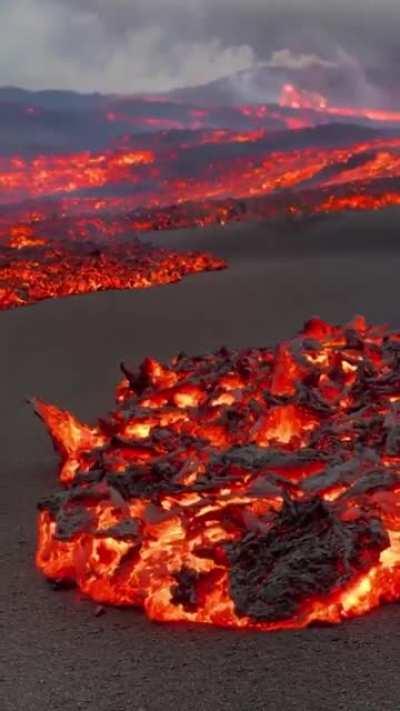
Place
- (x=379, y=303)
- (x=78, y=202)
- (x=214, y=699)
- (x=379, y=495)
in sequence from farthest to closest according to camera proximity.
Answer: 1. (x=78, y=202)
2. (x=379, y=303)
3. (x=379, y=495)
4. (x=214, y=699)

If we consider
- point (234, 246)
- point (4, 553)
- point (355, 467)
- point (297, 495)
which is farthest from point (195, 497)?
point (234, 246)

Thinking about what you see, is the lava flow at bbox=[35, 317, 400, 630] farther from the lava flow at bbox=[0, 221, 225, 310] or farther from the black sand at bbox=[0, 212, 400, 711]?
the lava flow at bbox=[0, 221, 225, 310]

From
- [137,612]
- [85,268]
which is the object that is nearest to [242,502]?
[137,612]

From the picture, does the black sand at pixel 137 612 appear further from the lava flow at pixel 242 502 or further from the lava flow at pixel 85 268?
the lava flow at pixel 85 268

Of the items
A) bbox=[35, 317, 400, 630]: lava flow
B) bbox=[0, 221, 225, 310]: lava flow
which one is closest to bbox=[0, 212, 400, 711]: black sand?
bbox=[35, 317, 400, 630]: lava flow

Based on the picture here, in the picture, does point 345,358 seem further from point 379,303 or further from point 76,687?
point 379,303

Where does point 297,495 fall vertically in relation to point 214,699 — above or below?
above
